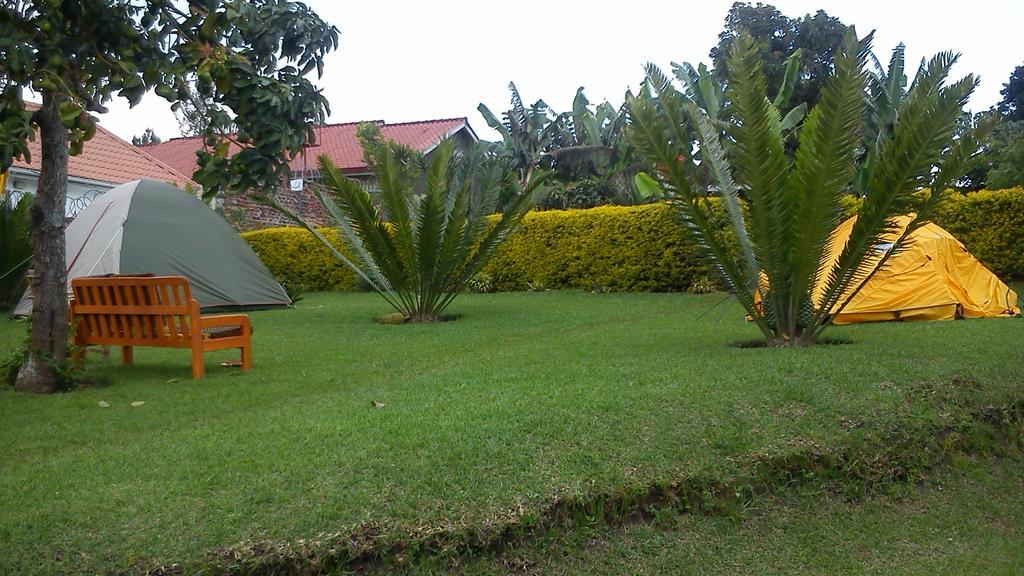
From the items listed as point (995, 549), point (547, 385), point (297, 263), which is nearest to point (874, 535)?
point (995, 549)

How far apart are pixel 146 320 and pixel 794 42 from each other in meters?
22.6

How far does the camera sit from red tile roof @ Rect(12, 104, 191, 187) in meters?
17.2

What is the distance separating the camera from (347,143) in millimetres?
31922

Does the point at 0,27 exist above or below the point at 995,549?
above

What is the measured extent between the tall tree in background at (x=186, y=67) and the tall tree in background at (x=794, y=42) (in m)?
20.2

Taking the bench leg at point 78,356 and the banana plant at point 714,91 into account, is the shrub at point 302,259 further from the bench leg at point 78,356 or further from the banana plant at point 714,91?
the bench leg at point 78,356

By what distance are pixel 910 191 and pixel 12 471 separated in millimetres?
7449

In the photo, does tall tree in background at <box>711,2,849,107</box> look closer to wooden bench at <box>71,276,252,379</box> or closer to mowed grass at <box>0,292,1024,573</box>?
mowed grass at <box>0,292,1024,573</box>

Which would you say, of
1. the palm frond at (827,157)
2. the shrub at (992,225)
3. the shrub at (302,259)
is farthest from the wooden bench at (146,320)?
the shrub at (302,259)

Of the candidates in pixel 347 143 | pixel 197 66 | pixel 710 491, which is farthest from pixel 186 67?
pixel 347 143

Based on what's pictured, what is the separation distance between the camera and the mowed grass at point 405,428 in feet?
12.8

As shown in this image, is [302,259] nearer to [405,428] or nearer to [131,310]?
[131,310]

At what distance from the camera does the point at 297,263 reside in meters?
20.2

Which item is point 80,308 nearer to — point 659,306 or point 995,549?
point 995,549
